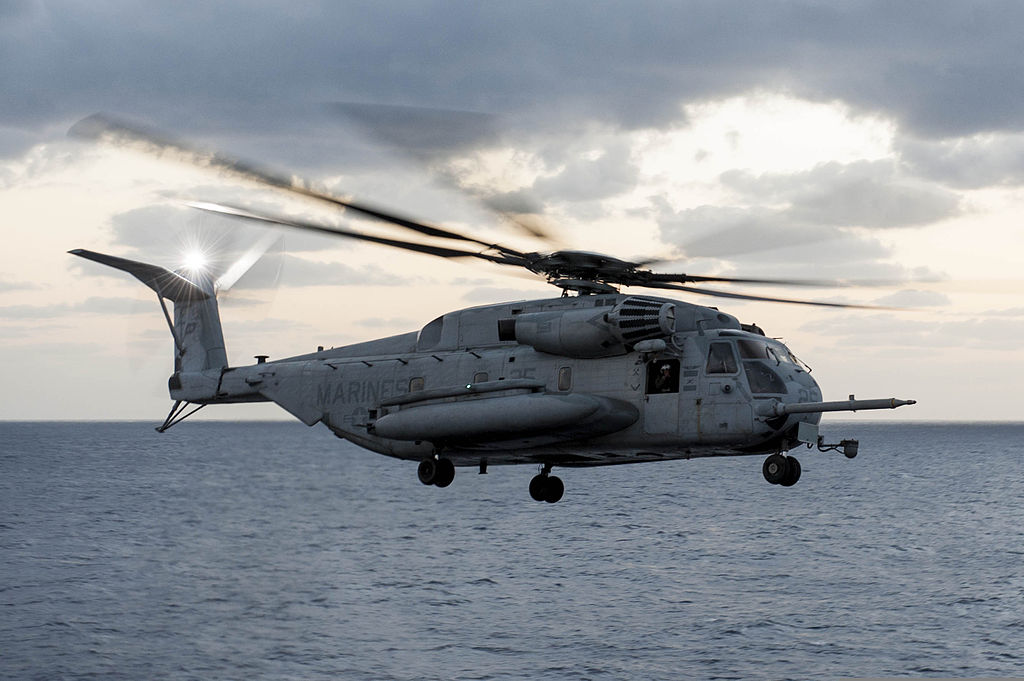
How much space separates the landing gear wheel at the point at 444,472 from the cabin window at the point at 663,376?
15.7 ft

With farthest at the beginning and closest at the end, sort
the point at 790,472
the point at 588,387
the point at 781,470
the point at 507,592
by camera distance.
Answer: the point at 507,592 < the point at 588,387 < the point at 781,470 < the point at 790,472

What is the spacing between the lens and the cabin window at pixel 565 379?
Answer: 70.0ft

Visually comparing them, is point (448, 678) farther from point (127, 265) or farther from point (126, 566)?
point (127, 265)

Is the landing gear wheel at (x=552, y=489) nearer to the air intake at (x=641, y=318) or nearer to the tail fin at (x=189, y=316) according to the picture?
the air intake at (x=641, y=318)

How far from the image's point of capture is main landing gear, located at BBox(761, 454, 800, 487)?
18906mm

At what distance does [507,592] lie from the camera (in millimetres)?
110062

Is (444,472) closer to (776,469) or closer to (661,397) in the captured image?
(661,397)

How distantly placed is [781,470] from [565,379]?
4.85 metres

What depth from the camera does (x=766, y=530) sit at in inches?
5743

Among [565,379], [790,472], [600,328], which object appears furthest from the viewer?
[565,379]

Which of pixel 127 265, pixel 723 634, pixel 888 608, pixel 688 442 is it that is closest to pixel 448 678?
pixel 723 634

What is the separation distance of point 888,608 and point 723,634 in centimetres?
2027

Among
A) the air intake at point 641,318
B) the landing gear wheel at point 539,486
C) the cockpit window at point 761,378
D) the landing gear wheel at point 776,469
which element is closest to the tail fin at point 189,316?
the landing gear wheel at point 539,486

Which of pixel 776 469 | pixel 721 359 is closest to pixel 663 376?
pixel 721 359
